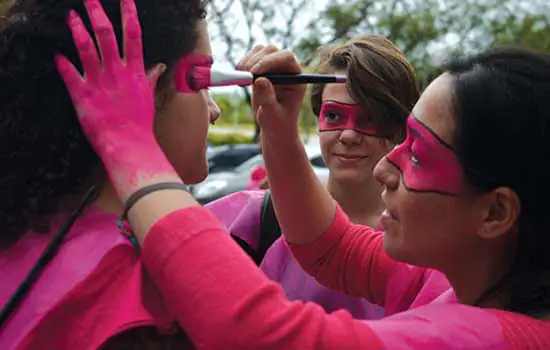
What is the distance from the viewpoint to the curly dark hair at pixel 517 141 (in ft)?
4.18

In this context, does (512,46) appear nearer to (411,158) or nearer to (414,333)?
(411,158)

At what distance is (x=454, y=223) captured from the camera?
1350 mm

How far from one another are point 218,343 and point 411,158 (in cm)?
54

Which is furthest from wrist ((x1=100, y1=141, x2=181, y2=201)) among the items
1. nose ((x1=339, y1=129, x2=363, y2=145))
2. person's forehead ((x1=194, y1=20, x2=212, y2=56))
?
nose ((x1=339, y1=129, x2=363, y2=145))

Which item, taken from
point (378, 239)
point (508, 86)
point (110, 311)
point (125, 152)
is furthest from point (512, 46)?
point (110, 311)

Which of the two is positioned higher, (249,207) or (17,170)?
(17,170)

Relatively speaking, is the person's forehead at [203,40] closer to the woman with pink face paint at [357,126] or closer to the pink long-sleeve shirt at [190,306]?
the pink long-sleeve shirt at [190,306]

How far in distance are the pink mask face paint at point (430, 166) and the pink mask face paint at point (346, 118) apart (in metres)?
0.96

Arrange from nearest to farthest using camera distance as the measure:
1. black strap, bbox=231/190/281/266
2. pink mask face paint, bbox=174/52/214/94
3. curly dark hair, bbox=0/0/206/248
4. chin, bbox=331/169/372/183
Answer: curly dark hair, bbox=0/0/206/248 → pink mask face paint, bbox=174/52/214/94 → black strap, bbox=231/190/281/266 → chin, bbox=331/169/372/183

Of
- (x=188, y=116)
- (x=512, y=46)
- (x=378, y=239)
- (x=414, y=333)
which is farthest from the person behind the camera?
(x=378, y=239)

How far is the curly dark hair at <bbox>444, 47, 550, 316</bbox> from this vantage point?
1.28m

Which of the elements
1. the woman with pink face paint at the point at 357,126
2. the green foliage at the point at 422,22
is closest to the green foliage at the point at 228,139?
the green foliage at the point at 422,22

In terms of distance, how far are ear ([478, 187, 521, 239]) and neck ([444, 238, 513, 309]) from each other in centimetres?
5

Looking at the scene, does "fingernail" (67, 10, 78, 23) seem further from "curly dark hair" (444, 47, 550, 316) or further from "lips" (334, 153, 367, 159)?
"lips" (334, 153, 367, 159)
